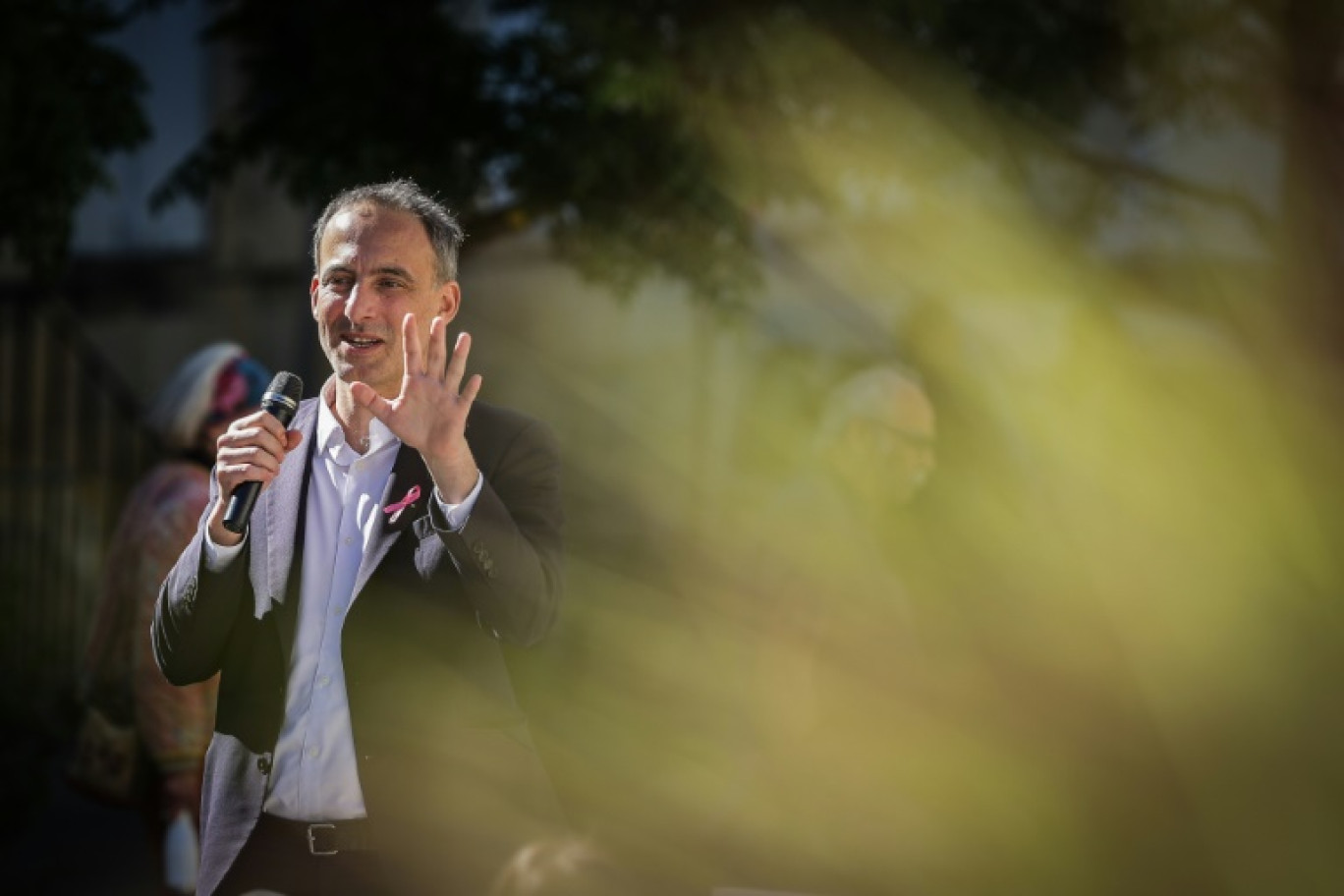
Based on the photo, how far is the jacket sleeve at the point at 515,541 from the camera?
2.31 meters

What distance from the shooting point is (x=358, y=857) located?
2.36m

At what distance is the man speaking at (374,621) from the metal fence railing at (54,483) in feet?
23.2

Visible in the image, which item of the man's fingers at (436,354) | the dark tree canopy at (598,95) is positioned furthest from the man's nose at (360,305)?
the dark tree canopy at (598,95)

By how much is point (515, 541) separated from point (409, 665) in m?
0.26

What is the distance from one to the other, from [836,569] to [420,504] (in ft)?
6.45

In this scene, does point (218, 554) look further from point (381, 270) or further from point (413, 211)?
point (413, 211)

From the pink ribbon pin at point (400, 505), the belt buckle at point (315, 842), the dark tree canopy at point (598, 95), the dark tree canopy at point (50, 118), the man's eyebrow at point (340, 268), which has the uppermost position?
the dark tree canopy at point (598, 95)

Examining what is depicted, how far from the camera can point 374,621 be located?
238cm

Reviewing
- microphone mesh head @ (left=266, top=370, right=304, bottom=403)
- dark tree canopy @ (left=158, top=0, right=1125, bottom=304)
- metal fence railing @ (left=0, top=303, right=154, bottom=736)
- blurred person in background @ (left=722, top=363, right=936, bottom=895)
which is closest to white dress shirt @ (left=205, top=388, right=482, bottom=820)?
microphone mesh head @ (left=266, top=370, right=304, bottom=403)

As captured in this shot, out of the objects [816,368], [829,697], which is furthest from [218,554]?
[816,368]

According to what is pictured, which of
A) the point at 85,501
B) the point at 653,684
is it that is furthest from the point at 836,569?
the point at 85,501

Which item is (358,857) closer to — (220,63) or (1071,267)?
(1071,267)

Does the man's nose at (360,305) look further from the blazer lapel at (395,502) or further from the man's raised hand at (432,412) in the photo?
the blazer lapel at (395,502)

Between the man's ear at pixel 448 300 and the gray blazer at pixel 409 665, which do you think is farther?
the man's ear at pixel 448 300
